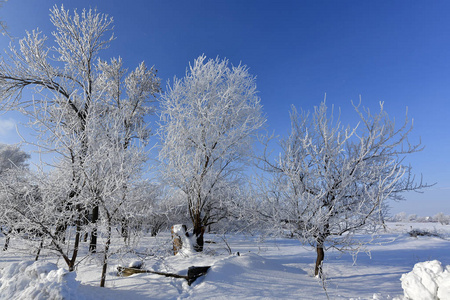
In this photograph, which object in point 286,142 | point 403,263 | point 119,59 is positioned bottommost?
point 403,263

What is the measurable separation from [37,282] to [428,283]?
5.33m

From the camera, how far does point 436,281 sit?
231 centimetres

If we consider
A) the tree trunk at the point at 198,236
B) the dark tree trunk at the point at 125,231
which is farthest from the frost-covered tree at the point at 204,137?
the dark tree trunk at the point at 125,231

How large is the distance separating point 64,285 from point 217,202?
5.55m

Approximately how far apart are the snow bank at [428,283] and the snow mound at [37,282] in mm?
4462

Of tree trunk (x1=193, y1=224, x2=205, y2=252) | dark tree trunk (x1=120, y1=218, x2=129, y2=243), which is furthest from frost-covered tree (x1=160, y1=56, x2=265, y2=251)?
dark tree trunk (x1=120, y1=218, x2=129, y2=243)

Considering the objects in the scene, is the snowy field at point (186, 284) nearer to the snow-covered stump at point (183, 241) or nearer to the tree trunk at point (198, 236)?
the snow-covered stump at point (183, 241)

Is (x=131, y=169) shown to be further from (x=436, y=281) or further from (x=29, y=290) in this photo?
(x=436, y=281)

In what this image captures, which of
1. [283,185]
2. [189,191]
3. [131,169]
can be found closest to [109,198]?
[131,169]

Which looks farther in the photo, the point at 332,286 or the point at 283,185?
the point at 283,185

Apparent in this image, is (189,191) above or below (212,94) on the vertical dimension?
below

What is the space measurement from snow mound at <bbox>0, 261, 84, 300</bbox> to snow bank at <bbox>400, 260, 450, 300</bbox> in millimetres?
4462

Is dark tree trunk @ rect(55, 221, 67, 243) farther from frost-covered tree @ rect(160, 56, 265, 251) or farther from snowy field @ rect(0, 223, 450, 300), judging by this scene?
frost-covered tree @ rect(160, 56, 265, 251)

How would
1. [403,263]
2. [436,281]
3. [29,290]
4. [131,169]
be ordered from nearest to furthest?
1. [436,281]
2. [29,290]
3. [131,169]
4. [403,263]
